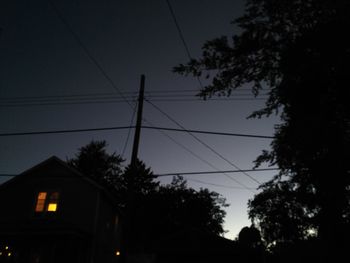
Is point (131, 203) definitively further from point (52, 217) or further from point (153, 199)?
point (153, 199)

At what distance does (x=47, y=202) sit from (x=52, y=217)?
118 cm

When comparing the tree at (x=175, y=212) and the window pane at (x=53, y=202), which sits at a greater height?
the tree at (x=175, y=212)

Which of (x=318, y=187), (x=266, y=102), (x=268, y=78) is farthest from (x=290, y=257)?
(x=268, y=78)

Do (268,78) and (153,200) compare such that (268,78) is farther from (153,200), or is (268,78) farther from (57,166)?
(153,200)

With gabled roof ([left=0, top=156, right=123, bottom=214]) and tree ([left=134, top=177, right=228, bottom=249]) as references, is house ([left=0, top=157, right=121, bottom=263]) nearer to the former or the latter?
gabled roof ([left=0, top=156, right=123, bottom=214])

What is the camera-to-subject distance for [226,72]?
47.6 feet

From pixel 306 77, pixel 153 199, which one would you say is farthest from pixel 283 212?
pixel 153 199

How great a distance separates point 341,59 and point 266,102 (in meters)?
4.40

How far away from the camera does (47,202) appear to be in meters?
21.4

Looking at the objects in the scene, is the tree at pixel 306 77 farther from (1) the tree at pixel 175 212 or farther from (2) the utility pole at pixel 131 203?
(1) the tree at pixel 175 212

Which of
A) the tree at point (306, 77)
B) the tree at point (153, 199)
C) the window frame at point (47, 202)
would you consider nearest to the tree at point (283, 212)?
the tree at point (306, 77)

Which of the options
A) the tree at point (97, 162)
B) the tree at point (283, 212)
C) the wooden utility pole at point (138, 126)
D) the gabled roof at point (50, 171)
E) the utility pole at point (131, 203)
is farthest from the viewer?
the tree at point (97, 162)

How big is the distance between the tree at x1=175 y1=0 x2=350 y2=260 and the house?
40.0 feet

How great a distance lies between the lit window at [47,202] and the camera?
838 inches
